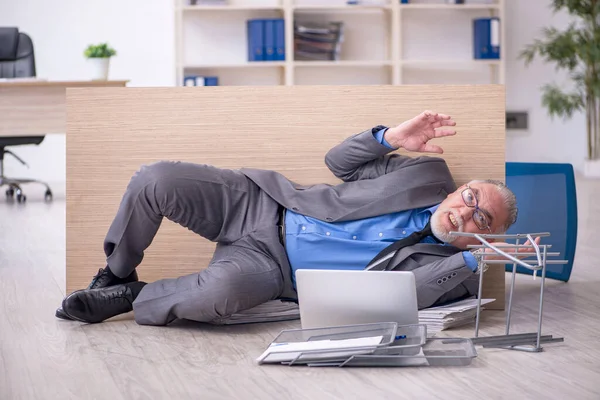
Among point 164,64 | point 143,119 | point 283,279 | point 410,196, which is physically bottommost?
point 283,279

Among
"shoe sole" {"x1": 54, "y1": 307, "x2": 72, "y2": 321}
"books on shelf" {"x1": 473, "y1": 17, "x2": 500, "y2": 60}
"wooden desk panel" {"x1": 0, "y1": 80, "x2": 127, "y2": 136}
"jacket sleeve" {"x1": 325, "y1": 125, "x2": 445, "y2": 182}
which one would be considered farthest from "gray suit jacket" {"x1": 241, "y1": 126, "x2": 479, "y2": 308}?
"books on shelf" {"x1": 473, "y1": 17, "x2": 500, "y2": 60}

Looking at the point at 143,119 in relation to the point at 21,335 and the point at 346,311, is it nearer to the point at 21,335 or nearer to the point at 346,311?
the point at 21,335

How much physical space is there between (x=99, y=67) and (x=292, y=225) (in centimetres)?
310

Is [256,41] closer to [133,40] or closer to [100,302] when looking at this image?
[133,40]

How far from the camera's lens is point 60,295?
8.39 ft

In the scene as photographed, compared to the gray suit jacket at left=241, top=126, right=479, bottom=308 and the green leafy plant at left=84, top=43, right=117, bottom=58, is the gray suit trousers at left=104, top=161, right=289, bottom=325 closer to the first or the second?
the gray suit jacket at left=241, top=126, right=479, bottom=308

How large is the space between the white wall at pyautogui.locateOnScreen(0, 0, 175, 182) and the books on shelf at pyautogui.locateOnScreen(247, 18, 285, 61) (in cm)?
72

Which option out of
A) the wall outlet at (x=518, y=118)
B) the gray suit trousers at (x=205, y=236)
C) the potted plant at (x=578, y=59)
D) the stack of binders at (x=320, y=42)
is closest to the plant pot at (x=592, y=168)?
the potted plant at (x=578, y=59)

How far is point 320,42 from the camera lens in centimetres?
673

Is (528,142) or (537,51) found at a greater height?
(537,51)

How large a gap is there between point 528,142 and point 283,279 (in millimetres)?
5561

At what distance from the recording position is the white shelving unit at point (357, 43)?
6.68 m

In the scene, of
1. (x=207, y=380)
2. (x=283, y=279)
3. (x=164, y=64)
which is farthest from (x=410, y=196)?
(x=164, y=64)

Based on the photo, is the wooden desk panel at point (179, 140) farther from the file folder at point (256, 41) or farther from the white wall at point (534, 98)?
the white wall at point (534, 98)
